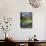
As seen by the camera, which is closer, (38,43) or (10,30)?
(38,43)

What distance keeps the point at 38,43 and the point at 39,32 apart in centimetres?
107

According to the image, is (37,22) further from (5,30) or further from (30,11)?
(5,30)

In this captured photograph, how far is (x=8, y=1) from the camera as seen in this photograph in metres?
5.16

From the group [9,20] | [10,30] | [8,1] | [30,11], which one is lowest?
[10,30]

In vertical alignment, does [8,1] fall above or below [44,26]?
above

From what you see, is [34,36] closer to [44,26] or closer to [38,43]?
[44,26]

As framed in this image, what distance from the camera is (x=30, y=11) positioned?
5.24 meters

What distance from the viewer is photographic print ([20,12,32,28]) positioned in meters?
5.20

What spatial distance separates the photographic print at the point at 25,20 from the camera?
5199 mm

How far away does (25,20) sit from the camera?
17.1 feet

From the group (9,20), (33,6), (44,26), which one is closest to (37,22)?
(44,26)

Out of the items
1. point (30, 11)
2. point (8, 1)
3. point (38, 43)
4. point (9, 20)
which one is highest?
point (8, 1)

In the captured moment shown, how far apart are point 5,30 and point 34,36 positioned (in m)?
1.12

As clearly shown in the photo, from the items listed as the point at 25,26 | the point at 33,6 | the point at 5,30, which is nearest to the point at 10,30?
the point at 5,30
